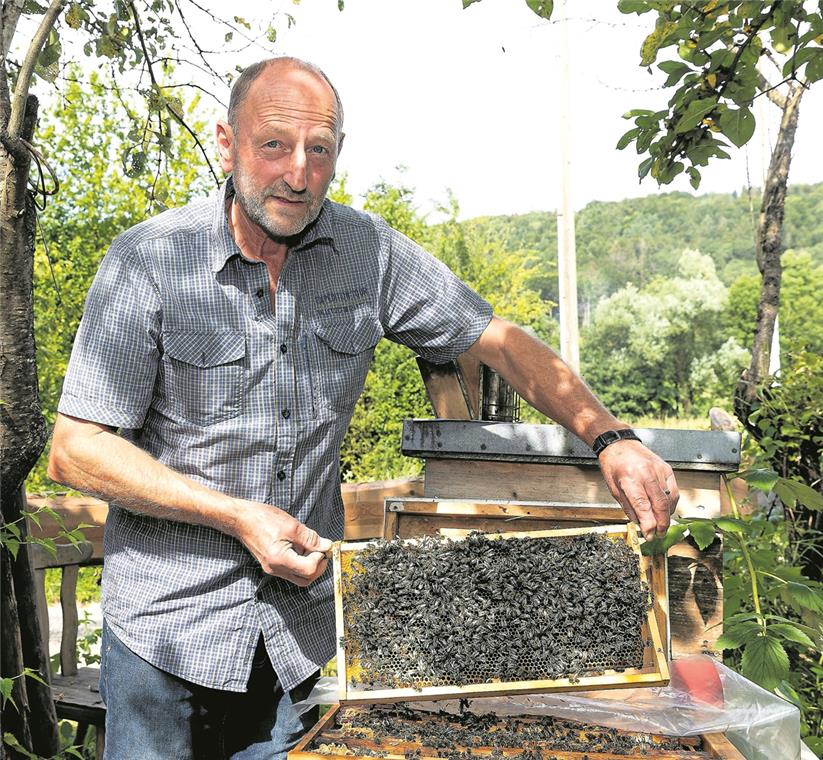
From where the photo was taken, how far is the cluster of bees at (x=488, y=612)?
173 cm

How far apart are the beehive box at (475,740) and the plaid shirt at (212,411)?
1.08 feet

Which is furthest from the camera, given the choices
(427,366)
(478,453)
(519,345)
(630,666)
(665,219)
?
(665,219)

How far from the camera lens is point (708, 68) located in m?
2.39

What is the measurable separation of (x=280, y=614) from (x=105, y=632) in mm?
403

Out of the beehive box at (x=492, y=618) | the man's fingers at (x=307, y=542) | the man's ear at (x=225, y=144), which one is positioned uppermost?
the man's ear at (x=225, y=144)

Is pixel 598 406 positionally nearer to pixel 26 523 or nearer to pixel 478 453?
pixel 478 453

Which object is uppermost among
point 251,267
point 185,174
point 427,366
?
point 185,174

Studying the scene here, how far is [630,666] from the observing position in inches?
70.1

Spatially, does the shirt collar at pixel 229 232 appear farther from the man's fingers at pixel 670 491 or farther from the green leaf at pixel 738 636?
the green leaf at pixel 738 636

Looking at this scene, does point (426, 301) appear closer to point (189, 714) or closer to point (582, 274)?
point (189, 714)

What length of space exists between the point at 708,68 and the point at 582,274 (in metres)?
47.5

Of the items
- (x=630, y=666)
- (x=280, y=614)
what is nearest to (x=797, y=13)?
(x=630, y=666)

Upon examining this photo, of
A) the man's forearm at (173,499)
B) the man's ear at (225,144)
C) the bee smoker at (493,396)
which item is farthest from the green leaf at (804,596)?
the man's ear at (225,144)

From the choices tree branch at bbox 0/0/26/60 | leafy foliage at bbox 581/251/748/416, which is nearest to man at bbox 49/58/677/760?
tree branch at bbox 0/0/26/60
